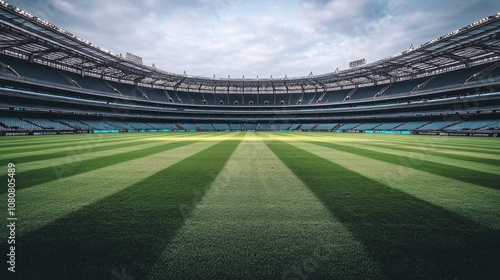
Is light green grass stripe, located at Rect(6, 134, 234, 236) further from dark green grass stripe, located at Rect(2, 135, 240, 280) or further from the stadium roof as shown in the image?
the stadium roof

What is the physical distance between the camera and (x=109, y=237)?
2.69 m

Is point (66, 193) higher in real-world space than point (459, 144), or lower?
higher

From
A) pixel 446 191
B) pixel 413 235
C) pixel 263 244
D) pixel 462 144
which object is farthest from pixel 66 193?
pixel 462 144

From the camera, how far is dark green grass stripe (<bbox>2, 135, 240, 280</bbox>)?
6.89 feet

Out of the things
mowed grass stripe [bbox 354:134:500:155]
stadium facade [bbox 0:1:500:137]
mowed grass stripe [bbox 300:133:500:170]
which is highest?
stadium facade [bbox 0:1:500:137]

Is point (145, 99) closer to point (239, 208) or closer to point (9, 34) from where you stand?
point (9, 34)

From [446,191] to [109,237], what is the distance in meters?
6.37

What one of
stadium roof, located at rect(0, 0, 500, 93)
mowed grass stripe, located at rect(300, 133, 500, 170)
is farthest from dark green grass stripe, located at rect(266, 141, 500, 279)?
stadium roof, located at rect(0, 0, 500, 93)

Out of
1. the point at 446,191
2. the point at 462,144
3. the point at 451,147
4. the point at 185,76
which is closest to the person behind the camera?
the point at 446,191

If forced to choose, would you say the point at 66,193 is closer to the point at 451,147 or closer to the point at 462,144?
the point at 451,147

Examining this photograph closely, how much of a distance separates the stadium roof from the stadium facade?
163 millimetres

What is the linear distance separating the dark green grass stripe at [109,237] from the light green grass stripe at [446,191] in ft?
14.8

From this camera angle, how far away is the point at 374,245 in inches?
99.3

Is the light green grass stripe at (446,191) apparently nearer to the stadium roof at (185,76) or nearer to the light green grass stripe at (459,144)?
the light green grass stripe at (459,144)
